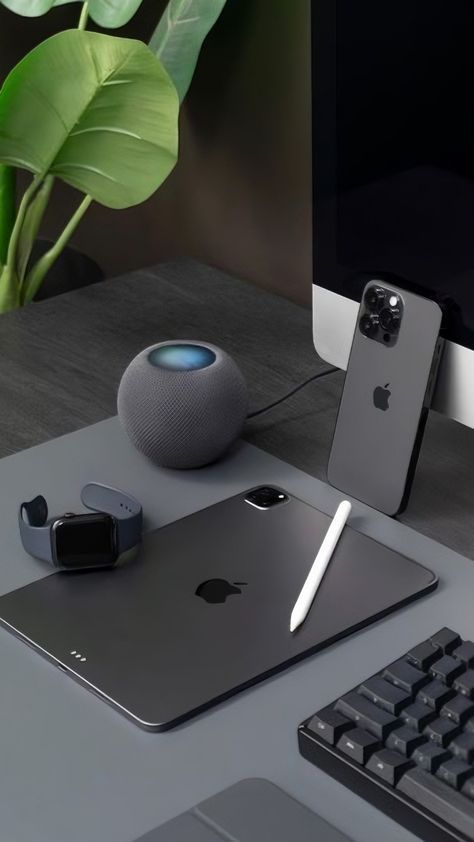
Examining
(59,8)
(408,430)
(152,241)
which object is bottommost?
(152,241)

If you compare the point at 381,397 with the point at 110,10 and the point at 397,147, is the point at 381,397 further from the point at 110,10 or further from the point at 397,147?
the point at 110,10

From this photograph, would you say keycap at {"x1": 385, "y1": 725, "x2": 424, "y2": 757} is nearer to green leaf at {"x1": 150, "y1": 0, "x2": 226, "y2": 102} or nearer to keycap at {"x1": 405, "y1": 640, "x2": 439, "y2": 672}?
keycap at {"x1": 405, "y1": 640, "x2": 439, "y2": 672}

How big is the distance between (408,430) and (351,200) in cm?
19

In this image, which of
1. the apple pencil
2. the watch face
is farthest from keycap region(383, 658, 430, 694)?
the watch face

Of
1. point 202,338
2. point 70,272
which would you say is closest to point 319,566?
point 202,338

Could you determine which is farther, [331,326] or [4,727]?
[331,326]

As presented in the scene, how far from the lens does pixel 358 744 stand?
0.71 meters

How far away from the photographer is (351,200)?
3.23 feet

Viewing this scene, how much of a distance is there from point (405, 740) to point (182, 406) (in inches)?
15.2

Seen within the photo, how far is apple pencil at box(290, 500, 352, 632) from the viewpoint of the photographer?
0.86m

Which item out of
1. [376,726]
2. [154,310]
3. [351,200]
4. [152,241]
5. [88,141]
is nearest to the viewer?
[376,726]

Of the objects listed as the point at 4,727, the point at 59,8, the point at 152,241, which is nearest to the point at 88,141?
the point at 152,241

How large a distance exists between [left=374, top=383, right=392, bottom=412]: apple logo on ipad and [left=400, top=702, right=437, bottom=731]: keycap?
1.02 feet

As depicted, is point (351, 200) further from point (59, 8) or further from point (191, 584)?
point (59, 8)
